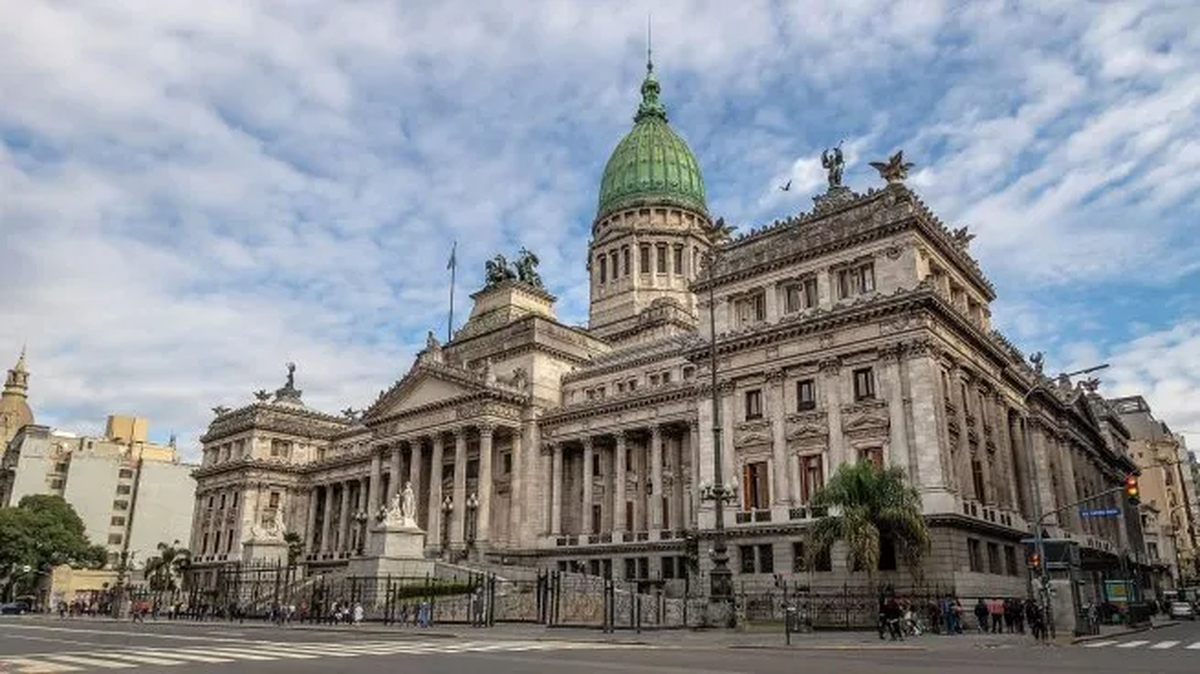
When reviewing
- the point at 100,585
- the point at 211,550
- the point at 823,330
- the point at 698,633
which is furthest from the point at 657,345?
the point at 100,585

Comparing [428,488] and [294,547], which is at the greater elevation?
[428,488]

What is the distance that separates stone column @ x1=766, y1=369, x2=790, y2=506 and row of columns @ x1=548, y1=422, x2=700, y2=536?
26.1 ft

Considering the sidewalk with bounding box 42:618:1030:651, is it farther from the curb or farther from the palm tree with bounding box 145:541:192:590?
the palm tree with bounding box 145:541:192:590

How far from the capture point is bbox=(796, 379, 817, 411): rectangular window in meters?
46.0

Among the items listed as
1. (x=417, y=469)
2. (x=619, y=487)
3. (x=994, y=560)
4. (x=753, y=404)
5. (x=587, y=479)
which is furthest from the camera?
(x=417, y=469)

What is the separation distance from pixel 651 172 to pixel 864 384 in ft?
168

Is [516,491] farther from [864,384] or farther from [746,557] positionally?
[864,384]

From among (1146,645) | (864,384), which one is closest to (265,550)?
(864,384)

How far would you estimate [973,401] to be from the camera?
157 ft

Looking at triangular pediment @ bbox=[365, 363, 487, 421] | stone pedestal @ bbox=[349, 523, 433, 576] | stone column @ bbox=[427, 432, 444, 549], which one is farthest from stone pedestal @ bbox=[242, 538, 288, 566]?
triangular pediment @ bbox=[365, 363, 487, 421]

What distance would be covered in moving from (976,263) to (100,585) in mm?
88959

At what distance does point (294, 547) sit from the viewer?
71000 millimetres

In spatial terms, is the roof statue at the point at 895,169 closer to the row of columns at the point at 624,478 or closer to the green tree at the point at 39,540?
the row of columns at the point at 624,478

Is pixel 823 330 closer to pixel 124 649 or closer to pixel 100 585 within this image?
pixel 124 649
